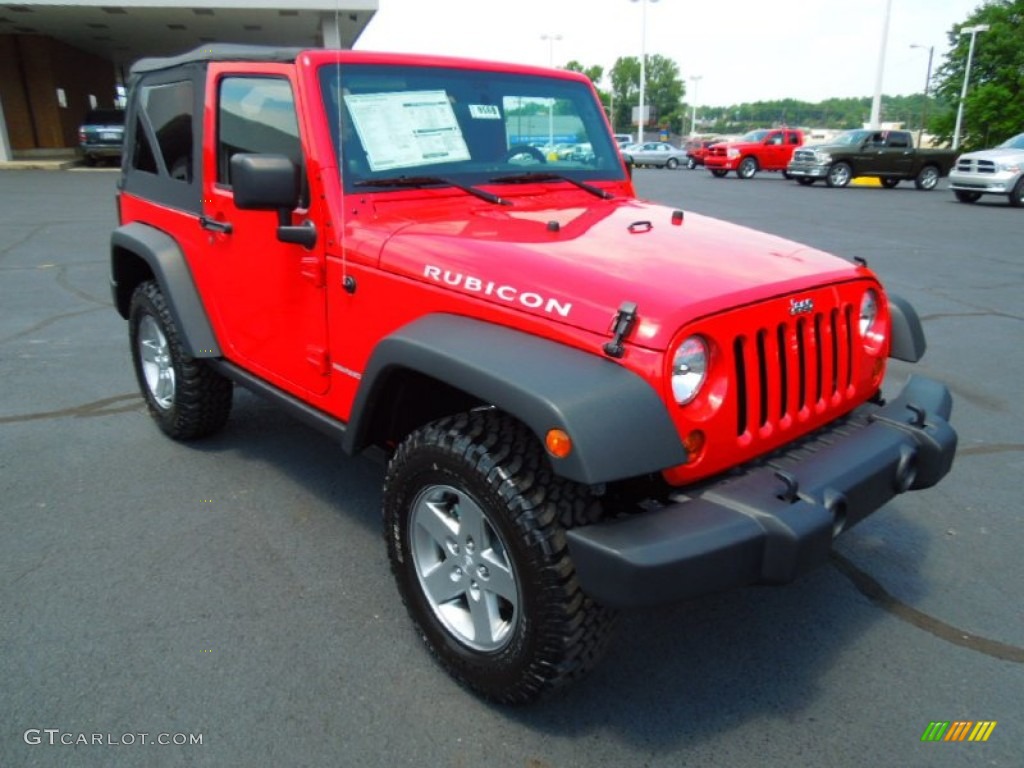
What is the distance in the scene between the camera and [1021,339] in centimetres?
645

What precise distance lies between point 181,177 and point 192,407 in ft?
3.76

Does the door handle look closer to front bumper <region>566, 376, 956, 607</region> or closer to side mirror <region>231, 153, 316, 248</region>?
side mirror <region>231, 153, 316, 248</region>

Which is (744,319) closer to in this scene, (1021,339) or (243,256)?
(243,256)

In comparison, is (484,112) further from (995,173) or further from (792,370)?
(995,173)

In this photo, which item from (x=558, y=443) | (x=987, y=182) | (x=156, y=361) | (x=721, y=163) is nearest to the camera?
(x=558, y=443)

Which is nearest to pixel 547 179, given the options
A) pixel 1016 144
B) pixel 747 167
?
pixel 1016 144

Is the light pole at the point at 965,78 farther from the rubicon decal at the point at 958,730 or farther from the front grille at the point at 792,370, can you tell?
the rubicon decal at the point at 958,730

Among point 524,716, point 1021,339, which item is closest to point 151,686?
point 524,716

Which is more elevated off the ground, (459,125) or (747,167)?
(459,125)

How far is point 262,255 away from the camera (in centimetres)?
327

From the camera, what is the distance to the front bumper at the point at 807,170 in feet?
77.0

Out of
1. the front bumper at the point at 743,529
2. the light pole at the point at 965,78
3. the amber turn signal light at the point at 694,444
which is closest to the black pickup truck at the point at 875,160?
the light pole at the point at 965,78

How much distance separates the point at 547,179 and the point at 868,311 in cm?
145

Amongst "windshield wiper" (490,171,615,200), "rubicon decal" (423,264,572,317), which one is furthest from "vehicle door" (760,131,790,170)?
"rubicon decal" (423,264,572,317)
